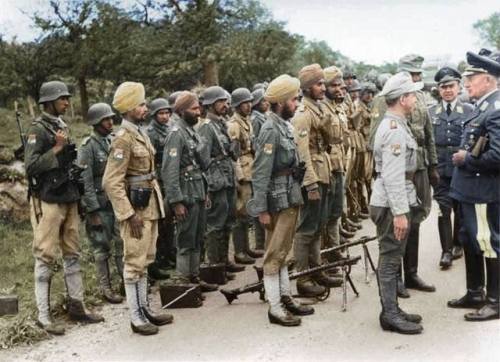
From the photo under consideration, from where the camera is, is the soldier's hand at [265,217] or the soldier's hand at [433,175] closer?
the soldier's hand at [265,217]

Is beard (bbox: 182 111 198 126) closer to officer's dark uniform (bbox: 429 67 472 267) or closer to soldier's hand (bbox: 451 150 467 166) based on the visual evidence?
soldier's hand (bbox: 451 150 467 166)

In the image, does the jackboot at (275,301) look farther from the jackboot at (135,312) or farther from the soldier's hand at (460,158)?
the soldier's hand at (460,158)

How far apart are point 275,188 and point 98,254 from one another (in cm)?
229

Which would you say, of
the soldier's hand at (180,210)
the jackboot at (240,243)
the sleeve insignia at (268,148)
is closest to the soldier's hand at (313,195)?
the sleeve insignia at (268,148)

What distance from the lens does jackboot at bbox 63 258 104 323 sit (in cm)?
579

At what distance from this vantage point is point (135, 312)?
17.9 feet

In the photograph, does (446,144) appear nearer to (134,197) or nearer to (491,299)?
(491,299)

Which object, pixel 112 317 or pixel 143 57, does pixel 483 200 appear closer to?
pixel 112 317

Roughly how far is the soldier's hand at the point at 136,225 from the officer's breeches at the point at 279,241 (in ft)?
3.74

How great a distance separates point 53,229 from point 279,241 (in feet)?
6.73

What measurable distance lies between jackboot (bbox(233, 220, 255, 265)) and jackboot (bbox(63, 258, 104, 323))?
246cm

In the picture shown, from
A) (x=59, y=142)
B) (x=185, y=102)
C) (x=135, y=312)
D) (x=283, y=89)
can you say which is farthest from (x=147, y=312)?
(x=283, y=89)

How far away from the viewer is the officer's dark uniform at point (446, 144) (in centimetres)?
698

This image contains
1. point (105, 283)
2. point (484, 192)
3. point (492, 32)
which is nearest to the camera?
point (484, 192)
